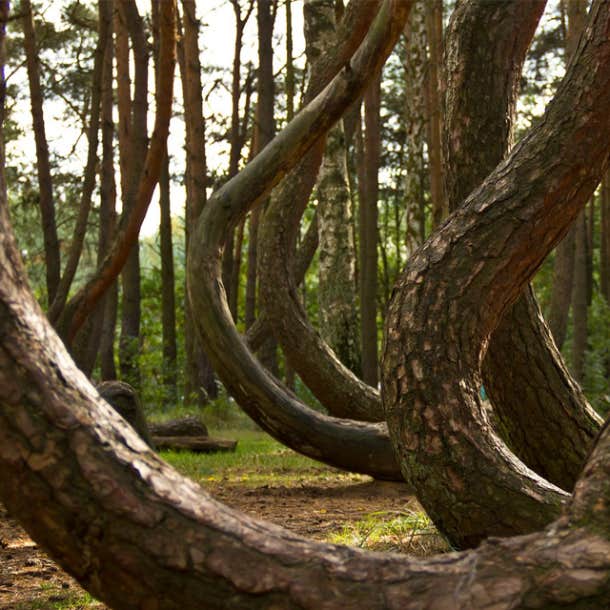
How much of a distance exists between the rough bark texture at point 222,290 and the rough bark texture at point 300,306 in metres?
0.67

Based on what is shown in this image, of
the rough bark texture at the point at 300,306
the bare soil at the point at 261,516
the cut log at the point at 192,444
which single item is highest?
the rough bark texture at the point at 300,306

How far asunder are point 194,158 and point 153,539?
12.1 metres

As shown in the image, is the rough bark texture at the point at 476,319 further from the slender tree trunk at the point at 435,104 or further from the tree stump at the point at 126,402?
the slender tree trunk at the point at 435,104

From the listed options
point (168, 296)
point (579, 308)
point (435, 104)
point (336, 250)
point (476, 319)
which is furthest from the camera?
point (168, 296)

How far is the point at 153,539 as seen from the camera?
1.89 m

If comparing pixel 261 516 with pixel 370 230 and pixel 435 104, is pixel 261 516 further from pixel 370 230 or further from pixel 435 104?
pixel 370 230

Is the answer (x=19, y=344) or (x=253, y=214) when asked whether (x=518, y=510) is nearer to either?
(x=19, y=344)

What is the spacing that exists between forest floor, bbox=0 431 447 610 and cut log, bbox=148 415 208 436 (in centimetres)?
62

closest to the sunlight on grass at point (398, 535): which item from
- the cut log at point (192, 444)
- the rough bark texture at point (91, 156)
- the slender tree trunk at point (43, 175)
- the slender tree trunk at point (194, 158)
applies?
the rough bark texture at point (91, 156)

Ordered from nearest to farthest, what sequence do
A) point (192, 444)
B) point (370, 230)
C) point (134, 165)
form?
point (134, 165)
point (192, 444)
point (370, 230)

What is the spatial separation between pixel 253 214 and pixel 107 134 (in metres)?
9.70

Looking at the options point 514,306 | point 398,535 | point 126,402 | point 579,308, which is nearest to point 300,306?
point 126,402

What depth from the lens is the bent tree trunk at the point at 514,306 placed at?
4.25 m

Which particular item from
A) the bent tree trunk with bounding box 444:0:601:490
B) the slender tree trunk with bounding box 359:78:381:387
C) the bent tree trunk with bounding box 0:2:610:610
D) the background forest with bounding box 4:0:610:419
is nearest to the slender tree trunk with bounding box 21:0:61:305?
the background forest with bounding box 4:0:610:419
